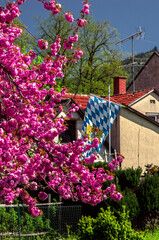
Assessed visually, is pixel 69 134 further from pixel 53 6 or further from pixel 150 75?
pixel 150 75

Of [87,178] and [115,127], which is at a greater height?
[115,127]

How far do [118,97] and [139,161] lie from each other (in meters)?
5.82

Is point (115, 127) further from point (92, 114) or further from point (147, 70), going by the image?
point (147, 70)

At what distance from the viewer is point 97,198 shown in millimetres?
9766

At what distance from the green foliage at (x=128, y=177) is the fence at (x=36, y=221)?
191cm

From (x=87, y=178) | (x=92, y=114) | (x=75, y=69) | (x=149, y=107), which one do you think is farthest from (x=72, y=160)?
(x=75, y=69)

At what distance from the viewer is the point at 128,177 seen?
595 inches

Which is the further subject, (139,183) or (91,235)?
(139,183)

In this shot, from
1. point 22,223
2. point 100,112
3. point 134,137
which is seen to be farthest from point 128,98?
point 22,223

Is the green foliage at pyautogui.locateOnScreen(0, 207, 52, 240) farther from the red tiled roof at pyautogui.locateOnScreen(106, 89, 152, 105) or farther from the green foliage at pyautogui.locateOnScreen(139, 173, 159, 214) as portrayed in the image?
the red tiled roof at pyautogui.locateOnScreen(106, 89, 152, 105)

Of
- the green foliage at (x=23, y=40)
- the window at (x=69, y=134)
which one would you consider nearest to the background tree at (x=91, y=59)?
the green foliage at (x=23, y=40)

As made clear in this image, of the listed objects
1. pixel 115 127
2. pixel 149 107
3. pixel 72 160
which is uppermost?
pixel 149 107

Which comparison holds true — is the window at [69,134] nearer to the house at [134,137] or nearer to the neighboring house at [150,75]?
the house at [134,137]

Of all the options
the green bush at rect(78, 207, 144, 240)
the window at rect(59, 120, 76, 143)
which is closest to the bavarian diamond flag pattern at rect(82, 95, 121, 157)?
the window at rect(59, 120, 76, 143)
